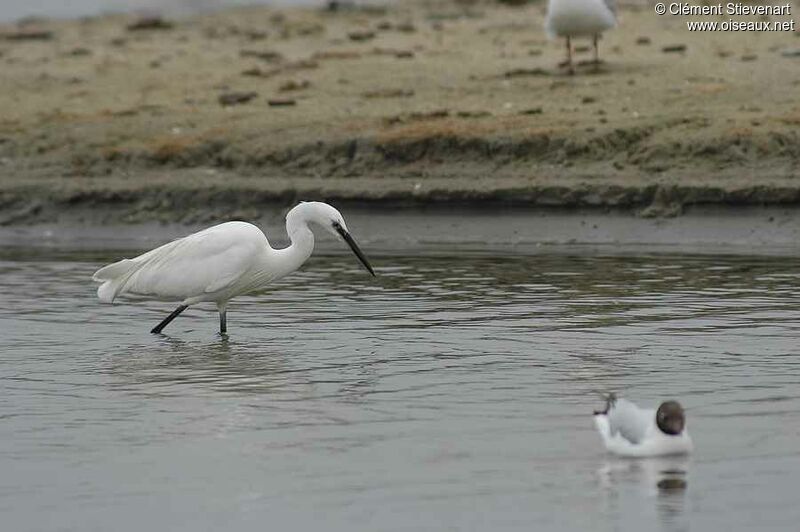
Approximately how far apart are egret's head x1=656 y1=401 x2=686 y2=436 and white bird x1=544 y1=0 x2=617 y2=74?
11161 millimetres

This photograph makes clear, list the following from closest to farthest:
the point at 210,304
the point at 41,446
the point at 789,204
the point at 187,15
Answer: the point at 41,446 → the point at 210,304 → the point at 789,204 → the point at 187,15

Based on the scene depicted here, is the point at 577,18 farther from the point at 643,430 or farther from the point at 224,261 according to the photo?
the point at 643,430

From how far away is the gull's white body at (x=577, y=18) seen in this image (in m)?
18.0

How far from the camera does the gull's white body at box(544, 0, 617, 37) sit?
1802cm

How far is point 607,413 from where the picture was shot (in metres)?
7.25

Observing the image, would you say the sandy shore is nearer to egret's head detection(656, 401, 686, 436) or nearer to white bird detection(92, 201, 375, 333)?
white bird detection(92, 201, 375, 333)

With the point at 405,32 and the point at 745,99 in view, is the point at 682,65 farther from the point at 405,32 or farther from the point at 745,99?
the point at 405,32

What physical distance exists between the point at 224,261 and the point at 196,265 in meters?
0.19

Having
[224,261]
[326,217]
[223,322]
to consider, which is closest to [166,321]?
[223,322]

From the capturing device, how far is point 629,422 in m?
7.12

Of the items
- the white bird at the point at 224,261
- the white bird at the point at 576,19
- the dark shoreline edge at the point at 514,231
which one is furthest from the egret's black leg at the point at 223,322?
the white bird at the point at 576,19

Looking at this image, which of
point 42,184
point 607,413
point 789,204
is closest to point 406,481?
point 607,413

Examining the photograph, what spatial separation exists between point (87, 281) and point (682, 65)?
7.40 metres

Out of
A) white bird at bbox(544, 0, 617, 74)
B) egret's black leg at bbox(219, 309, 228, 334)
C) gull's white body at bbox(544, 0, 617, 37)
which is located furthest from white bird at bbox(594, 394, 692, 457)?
gull's white body at bbox(544, 0, 617, 37)
